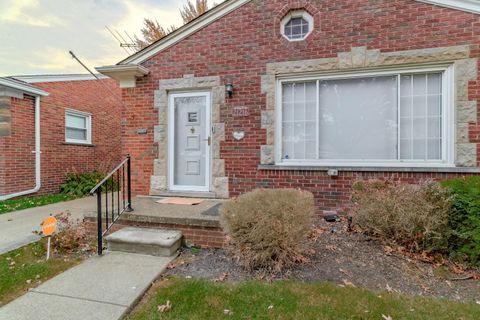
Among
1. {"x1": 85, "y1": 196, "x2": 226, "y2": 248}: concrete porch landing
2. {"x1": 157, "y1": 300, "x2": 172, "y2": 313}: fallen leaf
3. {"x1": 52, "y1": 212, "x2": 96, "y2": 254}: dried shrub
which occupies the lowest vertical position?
{"x1": 157, "y1": 300, "x2": 172, "y2": 313}: fallen leaf

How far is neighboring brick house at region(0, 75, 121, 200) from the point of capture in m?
7.36

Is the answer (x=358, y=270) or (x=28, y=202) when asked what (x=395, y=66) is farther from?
Answer: (x=28, y=202)

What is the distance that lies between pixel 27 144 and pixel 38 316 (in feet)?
24.1

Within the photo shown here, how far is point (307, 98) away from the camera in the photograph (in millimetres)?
5203

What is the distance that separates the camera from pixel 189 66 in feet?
18.6

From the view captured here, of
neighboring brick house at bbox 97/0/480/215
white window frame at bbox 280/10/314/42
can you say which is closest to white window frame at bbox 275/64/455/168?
neighboring brick house at bbox 97/0/480/215

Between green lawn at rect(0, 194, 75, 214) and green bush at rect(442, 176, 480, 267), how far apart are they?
844cm

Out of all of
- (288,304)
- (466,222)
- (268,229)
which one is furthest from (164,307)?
(466,222)

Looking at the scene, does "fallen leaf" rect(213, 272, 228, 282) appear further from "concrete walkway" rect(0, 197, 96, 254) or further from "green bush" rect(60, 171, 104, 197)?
"green bush" rect(60, 171, 104, 197)

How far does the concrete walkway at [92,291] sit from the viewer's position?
7.72ft

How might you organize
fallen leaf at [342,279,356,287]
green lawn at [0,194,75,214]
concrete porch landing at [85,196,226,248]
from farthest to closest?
green lawn at [0,194,75,214] → concrete porch landing at [85,196,226,248] → fallen leaf at [342,279,356,287]

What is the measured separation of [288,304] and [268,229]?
2.51 feet

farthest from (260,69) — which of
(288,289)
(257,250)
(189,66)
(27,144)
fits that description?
(27,144)

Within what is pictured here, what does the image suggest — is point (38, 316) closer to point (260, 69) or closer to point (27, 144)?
point (260, 69)
